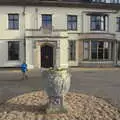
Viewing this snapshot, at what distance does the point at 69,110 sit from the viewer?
1022 cm

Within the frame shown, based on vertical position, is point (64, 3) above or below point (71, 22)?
above

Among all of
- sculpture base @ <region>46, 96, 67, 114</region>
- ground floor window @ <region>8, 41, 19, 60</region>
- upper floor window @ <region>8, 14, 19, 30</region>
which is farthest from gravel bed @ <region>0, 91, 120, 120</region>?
upper floor window @ <region>8, 14, 19, 30</region>

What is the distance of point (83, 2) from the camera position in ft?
125

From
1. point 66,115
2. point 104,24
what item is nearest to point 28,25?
point 104,24

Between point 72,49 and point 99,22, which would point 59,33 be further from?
point 99,22

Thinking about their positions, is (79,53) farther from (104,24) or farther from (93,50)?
(104,24)

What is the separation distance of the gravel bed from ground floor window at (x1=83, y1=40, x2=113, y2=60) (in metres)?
25.9

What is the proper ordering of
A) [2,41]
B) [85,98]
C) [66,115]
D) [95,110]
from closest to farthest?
[66,115]
[95,110]
[85,98]
[2,41]

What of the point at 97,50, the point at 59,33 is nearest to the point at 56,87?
the point at 59,33

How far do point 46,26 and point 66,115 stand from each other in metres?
27.4

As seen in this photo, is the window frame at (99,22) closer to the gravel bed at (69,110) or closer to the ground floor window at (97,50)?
the ground floor window at (97,50)

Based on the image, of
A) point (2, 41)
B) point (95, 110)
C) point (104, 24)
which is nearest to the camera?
point (95, 110)

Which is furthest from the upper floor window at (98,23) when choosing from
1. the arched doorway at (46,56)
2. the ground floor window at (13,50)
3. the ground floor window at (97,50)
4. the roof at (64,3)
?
the ground floor window at (13,50)

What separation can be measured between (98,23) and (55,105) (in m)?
29.5
